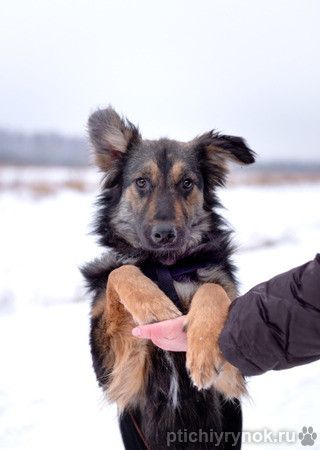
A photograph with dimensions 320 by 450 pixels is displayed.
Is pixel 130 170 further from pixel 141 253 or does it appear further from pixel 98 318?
pixel 98 318

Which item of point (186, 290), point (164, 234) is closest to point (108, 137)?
point (164, 234)

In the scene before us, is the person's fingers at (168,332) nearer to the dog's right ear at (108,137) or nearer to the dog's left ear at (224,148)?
the dog's left ear at (224,148)

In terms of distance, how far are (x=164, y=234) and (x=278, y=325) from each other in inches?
58.0

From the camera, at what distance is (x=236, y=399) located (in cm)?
338

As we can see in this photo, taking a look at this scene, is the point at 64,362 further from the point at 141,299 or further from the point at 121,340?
the point at 141,299

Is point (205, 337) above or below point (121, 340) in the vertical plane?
above

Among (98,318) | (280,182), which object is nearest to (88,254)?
(98,318)

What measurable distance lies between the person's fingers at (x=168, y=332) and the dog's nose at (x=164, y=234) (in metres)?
0.84

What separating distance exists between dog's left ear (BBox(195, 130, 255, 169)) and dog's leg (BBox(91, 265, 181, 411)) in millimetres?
1295

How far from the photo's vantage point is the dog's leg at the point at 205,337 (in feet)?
8.75

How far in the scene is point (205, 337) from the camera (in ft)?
8.89

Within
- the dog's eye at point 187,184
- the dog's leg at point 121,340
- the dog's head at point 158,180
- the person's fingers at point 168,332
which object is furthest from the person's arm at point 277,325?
the dog's eye at point 187,184

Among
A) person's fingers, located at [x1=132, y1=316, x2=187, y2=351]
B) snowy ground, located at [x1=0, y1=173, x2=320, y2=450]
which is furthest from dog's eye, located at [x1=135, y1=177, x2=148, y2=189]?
person's fingers, located at [x1=132, y1=316, x2=187, y2=351]

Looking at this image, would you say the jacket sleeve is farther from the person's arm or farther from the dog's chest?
the dog's chest
